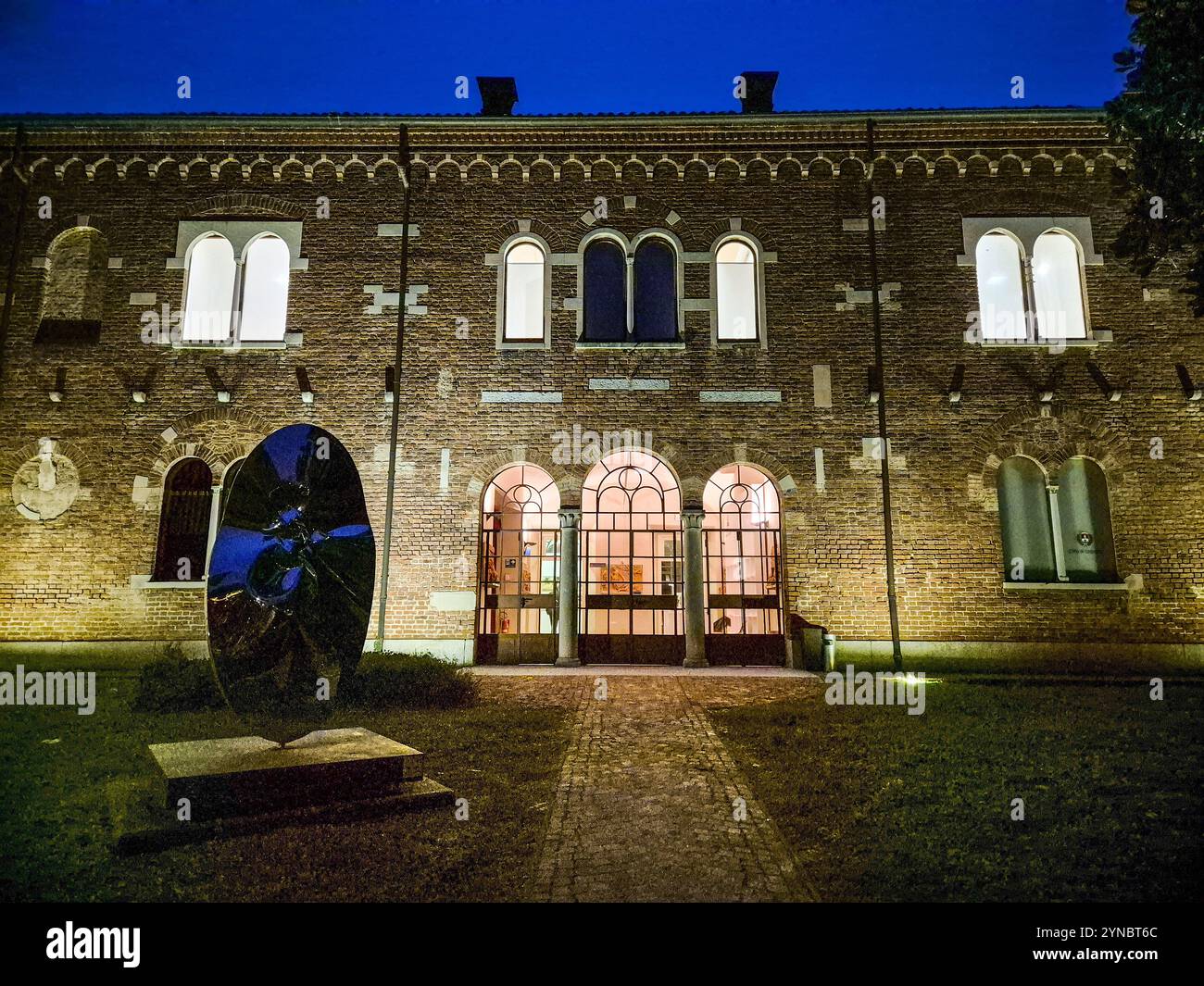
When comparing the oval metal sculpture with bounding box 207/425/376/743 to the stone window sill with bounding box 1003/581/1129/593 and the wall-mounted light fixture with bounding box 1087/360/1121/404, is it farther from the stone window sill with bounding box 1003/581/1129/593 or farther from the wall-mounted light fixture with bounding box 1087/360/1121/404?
the wall-mounted light fixture with bounding box 1087/360/1121/404

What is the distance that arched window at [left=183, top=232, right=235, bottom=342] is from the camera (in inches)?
443

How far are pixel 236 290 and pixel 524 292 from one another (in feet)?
15.7

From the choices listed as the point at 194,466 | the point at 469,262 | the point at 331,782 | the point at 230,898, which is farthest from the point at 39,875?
the point at 469,262

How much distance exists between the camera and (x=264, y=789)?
420 cm

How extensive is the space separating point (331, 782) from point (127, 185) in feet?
38.8

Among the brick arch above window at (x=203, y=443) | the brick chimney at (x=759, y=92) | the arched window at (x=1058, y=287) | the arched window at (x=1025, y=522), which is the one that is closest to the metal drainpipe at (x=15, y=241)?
the brick arch above window at (x=203, y=443)

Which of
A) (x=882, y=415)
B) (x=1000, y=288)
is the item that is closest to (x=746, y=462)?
(x=882, y=415)

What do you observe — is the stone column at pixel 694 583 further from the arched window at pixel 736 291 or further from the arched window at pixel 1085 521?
the arched window at pixel 1085 521

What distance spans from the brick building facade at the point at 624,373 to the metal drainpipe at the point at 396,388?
0.11m

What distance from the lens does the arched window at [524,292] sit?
11.4 meters

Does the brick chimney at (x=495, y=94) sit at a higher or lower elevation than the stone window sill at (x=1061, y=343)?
higher

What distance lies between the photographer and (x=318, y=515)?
5.43 metres

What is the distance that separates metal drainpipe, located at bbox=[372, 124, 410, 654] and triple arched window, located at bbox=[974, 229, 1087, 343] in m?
9.51

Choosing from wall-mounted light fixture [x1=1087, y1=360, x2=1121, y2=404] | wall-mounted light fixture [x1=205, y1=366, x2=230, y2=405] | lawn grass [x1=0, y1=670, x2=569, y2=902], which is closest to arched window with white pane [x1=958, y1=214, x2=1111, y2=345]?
wall-mounted light fixture [x1=1087, y1=360, x2=1121, y2=404]
